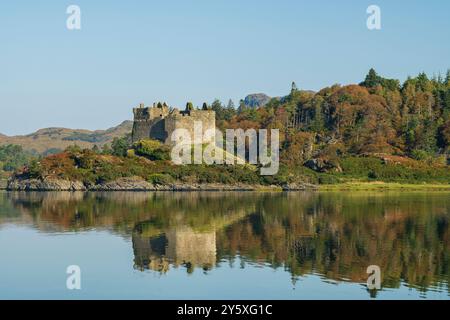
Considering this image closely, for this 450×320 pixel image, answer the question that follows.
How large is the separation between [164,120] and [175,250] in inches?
2639

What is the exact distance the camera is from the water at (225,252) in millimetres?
24922

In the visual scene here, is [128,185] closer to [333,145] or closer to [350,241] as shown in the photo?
[333,145]

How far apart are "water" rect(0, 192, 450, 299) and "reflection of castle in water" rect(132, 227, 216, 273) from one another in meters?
0.05

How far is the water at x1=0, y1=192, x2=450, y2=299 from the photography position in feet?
81.8

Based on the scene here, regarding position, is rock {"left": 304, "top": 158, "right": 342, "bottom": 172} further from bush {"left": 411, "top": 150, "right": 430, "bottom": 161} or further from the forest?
bush {"left": 411, "top": 150, "right": 430, "bottom": 161}

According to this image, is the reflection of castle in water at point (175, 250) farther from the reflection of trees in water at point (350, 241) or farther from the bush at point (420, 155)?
the bush at point (420, 155)

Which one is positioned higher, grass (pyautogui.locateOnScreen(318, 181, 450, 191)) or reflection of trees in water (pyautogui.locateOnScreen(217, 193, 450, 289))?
reflection of trees in water (pyautogui.locateOnScreen(217, 193, 450, 289))

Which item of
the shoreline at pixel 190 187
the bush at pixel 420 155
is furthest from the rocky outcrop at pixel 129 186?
the bush at pixel 420 155

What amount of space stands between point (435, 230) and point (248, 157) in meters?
67.0

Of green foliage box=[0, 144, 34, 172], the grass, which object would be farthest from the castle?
green foliage box=[0, 144, 34, 172]

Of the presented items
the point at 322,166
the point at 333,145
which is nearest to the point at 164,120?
the point at 322,166

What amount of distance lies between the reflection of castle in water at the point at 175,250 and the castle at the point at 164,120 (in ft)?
191

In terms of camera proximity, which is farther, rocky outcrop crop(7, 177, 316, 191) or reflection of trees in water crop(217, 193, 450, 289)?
rocky outcrop crop(7, 177, 316, 191)

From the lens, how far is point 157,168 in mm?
92062
